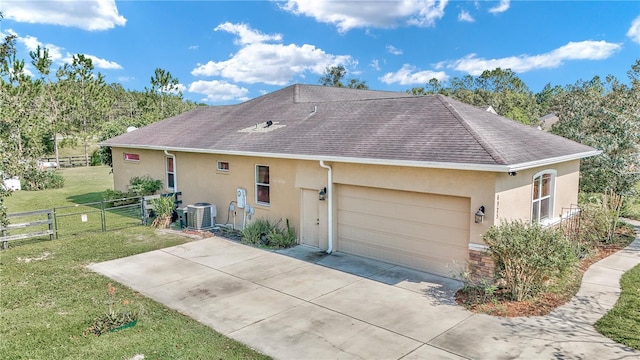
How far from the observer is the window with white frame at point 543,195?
1021 centimetres

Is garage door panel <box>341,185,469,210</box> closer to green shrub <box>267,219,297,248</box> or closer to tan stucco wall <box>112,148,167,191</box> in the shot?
green shrub <box>267,219,297,248</box>

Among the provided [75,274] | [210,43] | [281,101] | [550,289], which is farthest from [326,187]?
[210,43]

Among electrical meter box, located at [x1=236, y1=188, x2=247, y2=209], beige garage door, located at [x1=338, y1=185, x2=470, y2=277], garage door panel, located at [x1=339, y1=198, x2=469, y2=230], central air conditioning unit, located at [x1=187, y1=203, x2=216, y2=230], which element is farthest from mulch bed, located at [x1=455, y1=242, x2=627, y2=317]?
central air conditioning unit, located at [x1=187, y1=203, x2=216, y2=230]

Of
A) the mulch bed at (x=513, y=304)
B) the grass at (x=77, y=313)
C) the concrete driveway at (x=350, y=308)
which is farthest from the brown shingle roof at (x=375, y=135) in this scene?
the grass at (x=77, y=313)

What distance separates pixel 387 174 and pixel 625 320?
5.28 m

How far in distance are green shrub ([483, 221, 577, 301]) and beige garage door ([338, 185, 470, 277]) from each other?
111 cm

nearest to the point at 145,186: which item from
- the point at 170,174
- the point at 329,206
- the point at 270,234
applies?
the point at 170,174

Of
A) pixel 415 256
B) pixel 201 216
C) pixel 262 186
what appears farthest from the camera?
pixel 201 216

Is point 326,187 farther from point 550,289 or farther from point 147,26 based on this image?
point 147,26

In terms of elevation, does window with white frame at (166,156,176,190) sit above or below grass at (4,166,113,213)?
above

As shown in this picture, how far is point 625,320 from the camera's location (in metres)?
6.84

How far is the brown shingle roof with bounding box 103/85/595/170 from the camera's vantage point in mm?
8984

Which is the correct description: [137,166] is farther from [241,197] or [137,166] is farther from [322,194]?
[322,194]

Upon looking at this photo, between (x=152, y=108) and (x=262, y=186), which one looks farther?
(x=152, y=108)
